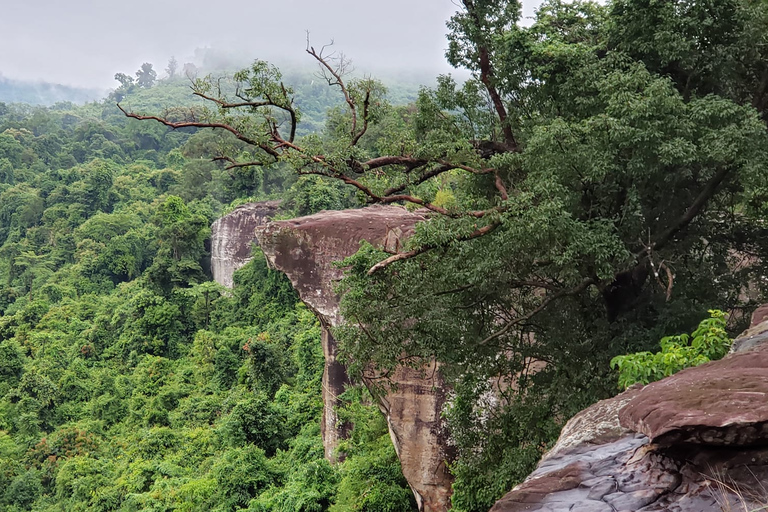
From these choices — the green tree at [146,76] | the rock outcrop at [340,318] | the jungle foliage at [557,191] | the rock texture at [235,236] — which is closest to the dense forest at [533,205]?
the jungle foliage at [557,191]

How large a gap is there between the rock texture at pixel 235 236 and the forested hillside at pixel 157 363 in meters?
0.70

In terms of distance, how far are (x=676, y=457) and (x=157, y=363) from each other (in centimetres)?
2100

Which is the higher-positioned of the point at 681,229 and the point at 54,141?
the point at 54,141

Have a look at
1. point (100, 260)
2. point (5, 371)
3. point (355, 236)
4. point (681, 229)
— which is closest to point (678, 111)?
point (681, 229)

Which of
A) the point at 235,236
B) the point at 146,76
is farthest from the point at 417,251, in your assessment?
the point at 146,76

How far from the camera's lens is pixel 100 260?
2958 cm

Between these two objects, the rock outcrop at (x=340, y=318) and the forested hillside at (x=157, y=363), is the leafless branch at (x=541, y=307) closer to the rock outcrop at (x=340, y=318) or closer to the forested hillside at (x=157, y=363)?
the rock outcrop at (x=340, y=318)

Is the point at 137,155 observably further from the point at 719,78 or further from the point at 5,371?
the point at 719,78

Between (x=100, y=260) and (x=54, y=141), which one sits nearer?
(x=100, y=260)

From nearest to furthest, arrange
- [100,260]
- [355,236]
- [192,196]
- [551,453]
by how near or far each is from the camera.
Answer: [551,453], [355,236], [100,260], [192,196]

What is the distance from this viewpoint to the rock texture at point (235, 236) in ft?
81.9

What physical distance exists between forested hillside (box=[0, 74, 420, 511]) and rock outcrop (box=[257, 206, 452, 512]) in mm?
891

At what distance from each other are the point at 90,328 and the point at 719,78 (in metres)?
24.6

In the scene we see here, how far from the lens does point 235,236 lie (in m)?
25.5
